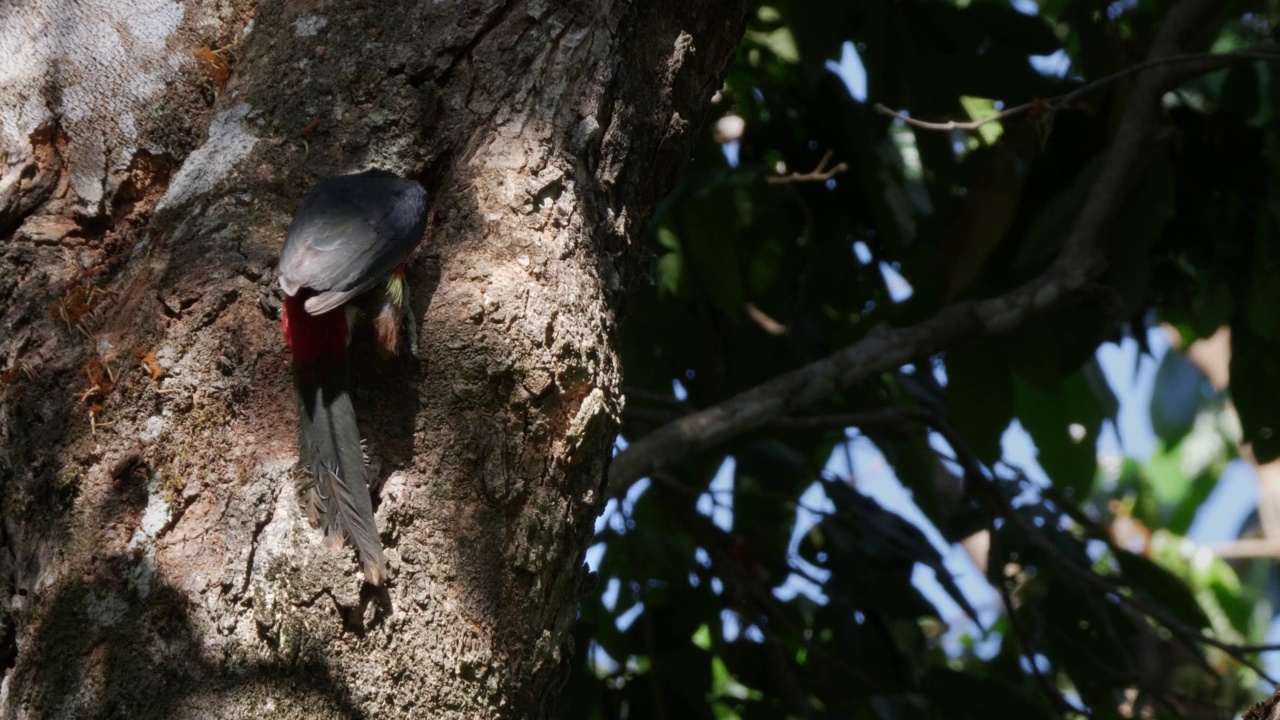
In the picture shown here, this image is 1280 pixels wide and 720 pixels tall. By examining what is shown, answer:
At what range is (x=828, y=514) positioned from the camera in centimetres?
357

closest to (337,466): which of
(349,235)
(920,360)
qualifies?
(349,235)

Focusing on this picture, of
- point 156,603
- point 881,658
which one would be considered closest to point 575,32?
point 156,603

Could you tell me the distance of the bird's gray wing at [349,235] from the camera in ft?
5.66

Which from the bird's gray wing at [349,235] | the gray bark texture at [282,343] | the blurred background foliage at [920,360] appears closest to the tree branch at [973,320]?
the blurred background foliage at [920,360]

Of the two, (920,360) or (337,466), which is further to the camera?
(920,360)

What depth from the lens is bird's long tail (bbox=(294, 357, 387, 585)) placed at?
1.47 metres

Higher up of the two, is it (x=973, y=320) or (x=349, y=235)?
(x=349, y=235)

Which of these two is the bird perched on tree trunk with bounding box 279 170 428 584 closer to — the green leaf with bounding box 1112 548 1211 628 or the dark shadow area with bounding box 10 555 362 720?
the dark shadow area with bounding box 10 555 362 720

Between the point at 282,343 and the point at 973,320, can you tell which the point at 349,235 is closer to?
the point at 282,343

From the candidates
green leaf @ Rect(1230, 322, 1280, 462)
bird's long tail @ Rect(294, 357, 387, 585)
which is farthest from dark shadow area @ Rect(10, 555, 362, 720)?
green leaf @ Rect(1230, 322, 1280, 462)

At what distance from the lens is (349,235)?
1.82m

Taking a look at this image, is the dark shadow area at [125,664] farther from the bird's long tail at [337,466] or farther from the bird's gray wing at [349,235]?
the bird's gray wing at [349,235]

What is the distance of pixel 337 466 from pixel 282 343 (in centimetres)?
26

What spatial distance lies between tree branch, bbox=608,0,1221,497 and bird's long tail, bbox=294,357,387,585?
3.97 ft
